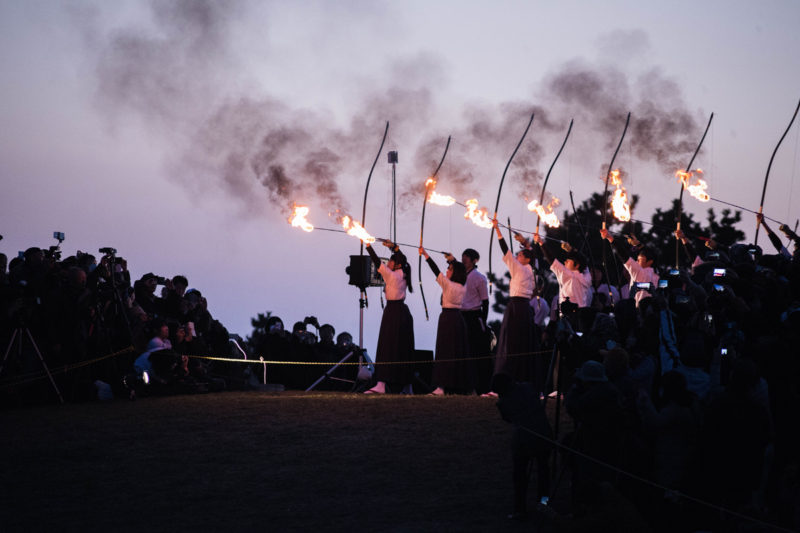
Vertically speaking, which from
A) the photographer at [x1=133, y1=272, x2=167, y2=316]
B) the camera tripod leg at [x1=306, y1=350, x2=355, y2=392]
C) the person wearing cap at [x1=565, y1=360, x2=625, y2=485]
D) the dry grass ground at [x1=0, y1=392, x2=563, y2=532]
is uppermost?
the photographer at [x1=133, y1=272, x2=167, y2=316]

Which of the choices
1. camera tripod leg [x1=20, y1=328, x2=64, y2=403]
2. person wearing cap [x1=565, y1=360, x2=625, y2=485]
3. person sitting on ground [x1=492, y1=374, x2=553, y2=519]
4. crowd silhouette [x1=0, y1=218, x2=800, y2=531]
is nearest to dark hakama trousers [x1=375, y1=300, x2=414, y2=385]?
crowd silhouette [x1=0, y1=218, x2=800, y2=531]

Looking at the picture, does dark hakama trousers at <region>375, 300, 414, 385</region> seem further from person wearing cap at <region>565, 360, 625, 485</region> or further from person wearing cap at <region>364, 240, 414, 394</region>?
person wearing cap at <region>565, 360, 625, 485</region>

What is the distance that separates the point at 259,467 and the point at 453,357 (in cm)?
656

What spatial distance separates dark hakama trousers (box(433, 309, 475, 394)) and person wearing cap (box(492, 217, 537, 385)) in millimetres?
585

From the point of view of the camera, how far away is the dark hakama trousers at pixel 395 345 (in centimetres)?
1720

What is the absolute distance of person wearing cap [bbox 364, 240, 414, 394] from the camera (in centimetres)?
1716

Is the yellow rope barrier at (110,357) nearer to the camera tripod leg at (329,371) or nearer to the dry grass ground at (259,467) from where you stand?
the camera tripod leg at (329,371)

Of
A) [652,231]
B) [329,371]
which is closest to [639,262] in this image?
[329,371]

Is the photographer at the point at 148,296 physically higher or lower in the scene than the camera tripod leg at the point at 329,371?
higher

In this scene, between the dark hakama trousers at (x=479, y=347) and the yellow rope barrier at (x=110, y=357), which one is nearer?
the yellow rope barrier at (x=110, y=357)

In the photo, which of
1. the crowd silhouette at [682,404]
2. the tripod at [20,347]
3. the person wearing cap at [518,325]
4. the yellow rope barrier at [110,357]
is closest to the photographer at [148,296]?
the yellow rope barrier at [110,357]

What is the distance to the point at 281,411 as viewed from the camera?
14.1 meters

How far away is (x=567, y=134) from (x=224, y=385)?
289 inches

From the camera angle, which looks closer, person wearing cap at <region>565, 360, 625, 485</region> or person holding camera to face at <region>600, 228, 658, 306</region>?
person wearing cap at <region>565, 360, 625, 485</region>
